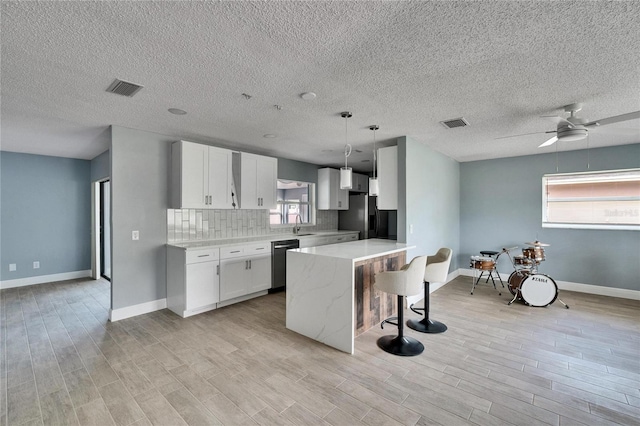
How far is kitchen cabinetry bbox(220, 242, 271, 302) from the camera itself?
4.04m

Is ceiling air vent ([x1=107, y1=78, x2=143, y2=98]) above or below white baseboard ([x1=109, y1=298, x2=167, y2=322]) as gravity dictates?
above

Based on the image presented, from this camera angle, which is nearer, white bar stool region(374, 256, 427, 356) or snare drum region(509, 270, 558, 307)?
white bar stool region(374, 256, 427, 356)

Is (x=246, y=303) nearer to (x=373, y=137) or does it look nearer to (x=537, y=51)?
(x=373, y=137)

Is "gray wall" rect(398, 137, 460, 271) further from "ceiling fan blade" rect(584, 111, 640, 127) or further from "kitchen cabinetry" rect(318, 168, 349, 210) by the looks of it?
"kitchen cabinetry" rect(318, 168, 349, 210)

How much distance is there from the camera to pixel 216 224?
15.4 ft

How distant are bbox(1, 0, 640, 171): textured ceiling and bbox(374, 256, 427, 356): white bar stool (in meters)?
1.66

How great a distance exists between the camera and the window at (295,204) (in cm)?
587

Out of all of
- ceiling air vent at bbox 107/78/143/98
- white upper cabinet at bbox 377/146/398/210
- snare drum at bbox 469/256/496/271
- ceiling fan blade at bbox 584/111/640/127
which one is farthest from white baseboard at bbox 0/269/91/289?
ceiling fan blade at bbox 584/111/640/127

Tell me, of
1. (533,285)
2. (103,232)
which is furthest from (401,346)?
(103,232)

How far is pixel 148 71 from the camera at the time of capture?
217 centimetres

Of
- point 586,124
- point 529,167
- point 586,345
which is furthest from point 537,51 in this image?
point 529,167

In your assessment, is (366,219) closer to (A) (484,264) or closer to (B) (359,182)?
(B) (359,182)

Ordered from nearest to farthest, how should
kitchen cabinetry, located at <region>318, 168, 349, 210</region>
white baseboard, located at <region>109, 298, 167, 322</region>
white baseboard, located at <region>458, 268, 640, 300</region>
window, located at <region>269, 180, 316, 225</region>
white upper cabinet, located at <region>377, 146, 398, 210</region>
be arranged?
white baseboard, located at <region>109, 298, 167, 322</region> → white upper cabinet, located at <region>377, 146, 398, 210</region> → white baseboard, located at <region>458, 268, 640, 300</region> → window, located at <region>269, 180, 316, 225</region> → kitchen cabinetry, located at <region>318, 168, 349, 210</region>

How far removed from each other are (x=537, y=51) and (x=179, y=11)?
2.25m
